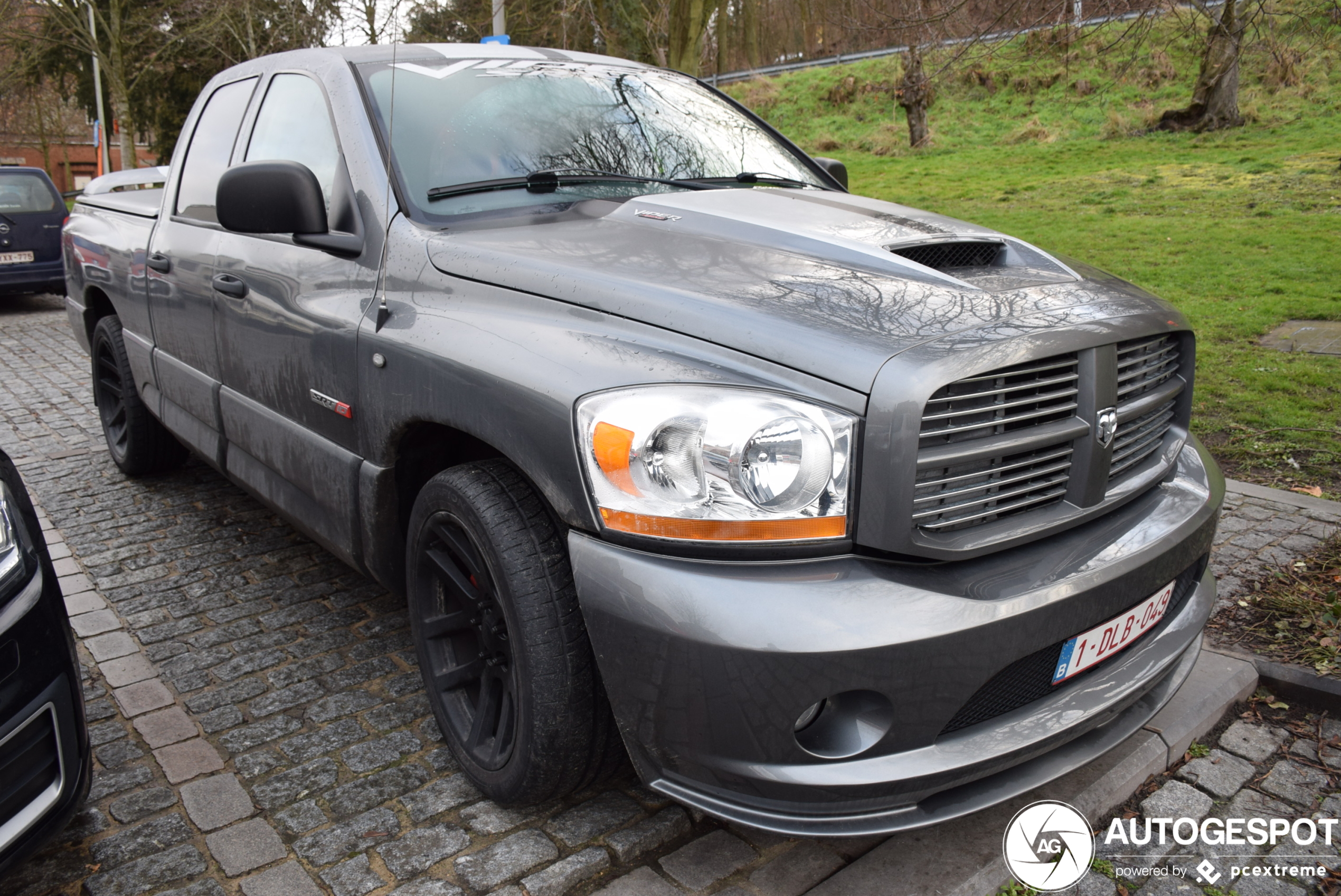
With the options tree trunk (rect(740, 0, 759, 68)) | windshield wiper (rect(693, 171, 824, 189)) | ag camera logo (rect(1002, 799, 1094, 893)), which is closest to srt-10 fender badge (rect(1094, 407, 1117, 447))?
ag camera logo (rect(1002, 799, 1094, 893))

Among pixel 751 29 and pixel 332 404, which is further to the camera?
pixel 751 29

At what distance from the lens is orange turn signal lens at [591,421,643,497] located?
1899mm

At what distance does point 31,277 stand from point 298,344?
1055 cm

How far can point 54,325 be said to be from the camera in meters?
10.3

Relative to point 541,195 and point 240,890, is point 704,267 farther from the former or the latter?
point 240,890

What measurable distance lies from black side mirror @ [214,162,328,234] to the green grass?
11.6 ft

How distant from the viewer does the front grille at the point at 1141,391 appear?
2273 mm

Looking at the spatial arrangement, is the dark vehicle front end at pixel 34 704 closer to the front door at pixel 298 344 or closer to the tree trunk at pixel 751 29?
the front door at pixel 298 344

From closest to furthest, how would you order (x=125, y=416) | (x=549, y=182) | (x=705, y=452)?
(x=705, y=452)
(x=549, y=182)
(x=125, y=416)

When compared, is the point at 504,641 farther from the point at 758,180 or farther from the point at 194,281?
the point at 194,281

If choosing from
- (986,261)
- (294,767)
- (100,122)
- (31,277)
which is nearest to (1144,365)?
(986,261)

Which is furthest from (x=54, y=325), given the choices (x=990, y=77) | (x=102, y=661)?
(x=990, y=77)

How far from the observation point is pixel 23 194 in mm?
11547

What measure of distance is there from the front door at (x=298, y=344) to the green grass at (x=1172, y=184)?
337cm
